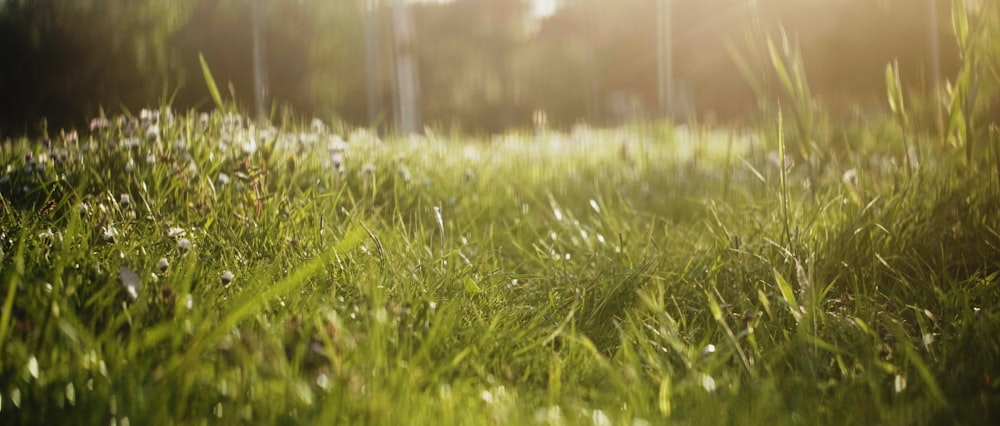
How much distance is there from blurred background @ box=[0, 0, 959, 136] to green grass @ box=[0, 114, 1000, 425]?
0.48 metres

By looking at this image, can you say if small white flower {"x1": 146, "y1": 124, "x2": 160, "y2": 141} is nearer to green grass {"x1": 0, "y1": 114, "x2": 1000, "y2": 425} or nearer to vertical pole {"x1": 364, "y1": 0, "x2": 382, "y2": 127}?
green grass {"x1": 0, "y1": 114, "x2": 1000, "y2": 425}

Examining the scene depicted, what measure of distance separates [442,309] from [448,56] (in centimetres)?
3205

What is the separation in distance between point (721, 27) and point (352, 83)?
1416 centimetres

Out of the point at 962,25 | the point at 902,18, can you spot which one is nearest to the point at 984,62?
the point at 962,25

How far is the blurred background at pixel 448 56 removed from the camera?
11766 millimetres

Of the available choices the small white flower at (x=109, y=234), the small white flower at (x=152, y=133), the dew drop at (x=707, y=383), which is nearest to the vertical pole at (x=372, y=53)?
the small white flower at (x=152, y=133)

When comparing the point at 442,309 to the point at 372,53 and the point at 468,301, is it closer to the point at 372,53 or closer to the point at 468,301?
the point at 468,301

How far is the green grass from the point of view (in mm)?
1507

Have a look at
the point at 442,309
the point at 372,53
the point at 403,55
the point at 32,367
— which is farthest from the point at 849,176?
the point at 372,53

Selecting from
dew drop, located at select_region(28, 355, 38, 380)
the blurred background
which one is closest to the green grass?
dew drop, located at select_region(28, 355, 38, 380)

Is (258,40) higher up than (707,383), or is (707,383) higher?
(258,40)

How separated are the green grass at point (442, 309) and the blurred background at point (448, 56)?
482 mm

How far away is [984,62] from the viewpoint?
230 centimetres

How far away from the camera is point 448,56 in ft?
108
